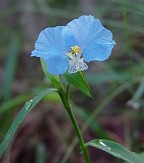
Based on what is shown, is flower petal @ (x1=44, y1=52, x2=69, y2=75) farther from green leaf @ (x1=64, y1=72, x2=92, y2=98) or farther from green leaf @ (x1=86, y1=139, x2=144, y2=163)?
green leaf @ (x1=86, y1=139, x2=144, y2=163)

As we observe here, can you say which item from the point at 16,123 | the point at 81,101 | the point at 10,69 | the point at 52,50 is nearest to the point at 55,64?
the point at 52,50

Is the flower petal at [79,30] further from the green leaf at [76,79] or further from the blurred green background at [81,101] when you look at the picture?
the blurred green background at [81,101]

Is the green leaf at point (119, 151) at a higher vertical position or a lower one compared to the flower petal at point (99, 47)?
lower

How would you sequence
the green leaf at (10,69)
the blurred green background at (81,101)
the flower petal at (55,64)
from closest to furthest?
the flower petal at (55,64) < the blurred green background at (81,101) < the green leaf at (10,69)

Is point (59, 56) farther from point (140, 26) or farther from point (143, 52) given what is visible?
point (143, 52)

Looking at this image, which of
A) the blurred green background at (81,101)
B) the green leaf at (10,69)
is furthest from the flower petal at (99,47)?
the green leaf at (10,69)

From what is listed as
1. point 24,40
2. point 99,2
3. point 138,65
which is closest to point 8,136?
point 138,65
